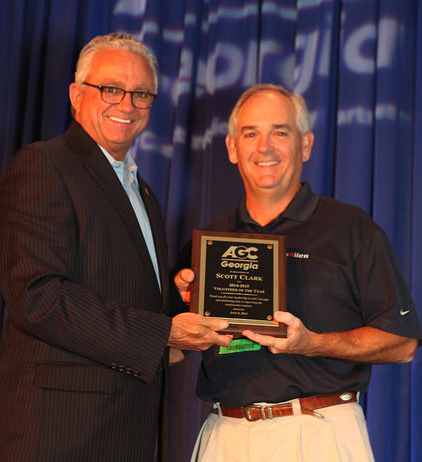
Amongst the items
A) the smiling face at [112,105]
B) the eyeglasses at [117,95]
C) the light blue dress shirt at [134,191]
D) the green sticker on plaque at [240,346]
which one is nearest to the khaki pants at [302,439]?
the green sticker on plaque at [240,346]

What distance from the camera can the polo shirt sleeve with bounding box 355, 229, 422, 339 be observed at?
2242mm

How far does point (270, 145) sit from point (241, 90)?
3.81 feet

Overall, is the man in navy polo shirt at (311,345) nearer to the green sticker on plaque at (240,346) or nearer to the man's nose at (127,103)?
the green sticker on plaque at (240,346)

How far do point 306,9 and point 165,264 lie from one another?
1884 mm

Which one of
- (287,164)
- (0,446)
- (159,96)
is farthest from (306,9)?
(0,446)

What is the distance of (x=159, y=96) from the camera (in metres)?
3.78

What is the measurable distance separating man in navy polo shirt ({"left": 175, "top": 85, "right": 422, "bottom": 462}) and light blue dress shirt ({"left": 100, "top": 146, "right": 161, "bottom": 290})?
0.99ft

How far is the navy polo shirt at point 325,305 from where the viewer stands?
2.22 m

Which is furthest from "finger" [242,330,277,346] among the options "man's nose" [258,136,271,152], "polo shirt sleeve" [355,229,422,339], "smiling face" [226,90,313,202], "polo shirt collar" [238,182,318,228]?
"man's nose" [258,136,271,152]

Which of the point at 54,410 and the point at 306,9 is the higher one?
the point at 306,9

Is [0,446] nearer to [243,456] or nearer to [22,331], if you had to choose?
[22,331]

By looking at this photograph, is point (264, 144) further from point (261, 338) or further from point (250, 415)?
Answer: point (250, 415)

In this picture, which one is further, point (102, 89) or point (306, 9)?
point (306, 9)

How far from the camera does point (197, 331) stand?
6.81ft
